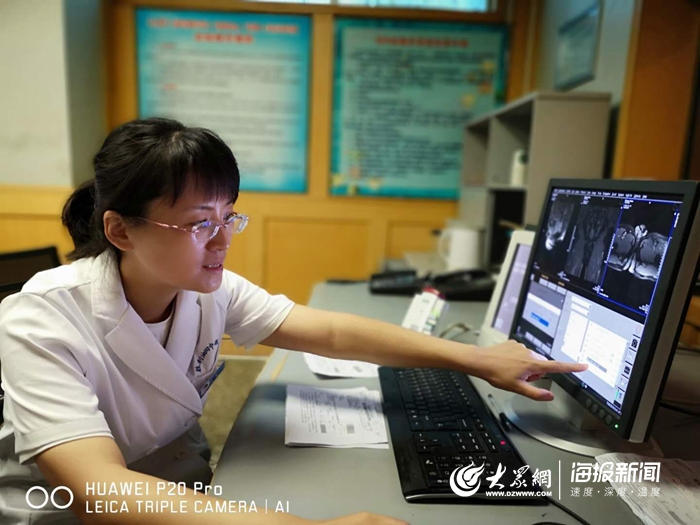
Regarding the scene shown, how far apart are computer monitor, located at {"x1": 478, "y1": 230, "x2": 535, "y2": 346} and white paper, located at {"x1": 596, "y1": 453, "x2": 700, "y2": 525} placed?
17.9 inches

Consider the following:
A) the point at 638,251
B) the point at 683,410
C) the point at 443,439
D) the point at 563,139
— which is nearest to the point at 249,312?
the point at 443,439

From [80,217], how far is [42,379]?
361mm

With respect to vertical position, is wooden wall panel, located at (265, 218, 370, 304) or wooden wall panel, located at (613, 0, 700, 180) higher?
wooden wall panel, located at (613, 0, 700, 180)

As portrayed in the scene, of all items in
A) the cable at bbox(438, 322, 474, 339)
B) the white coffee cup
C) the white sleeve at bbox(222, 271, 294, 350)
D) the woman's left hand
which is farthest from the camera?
the white coffee cup

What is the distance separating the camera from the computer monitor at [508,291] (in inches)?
46.9

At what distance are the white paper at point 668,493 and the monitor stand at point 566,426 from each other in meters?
0.03

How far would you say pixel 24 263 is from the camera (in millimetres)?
1114

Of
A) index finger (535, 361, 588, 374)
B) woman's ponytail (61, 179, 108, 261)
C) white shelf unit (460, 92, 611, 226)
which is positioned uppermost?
white shelf unit (460, 92, 611, 226)

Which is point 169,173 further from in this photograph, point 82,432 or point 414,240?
point 414,240

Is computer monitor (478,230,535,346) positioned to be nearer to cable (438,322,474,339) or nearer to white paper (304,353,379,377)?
cable (438,322,474,339)

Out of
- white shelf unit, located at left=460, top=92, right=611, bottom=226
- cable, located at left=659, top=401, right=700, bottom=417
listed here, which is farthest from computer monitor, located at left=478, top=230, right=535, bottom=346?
white shelf unit, located at left=460, top=92, right=611, bottom=226

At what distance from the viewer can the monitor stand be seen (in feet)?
2.58

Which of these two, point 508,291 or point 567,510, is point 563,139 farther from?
point 567,510

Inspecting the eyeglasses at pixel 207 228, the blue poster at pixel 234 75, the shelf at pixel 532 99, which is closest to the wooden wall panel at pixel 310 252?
the blue poster at pixel 234 75
